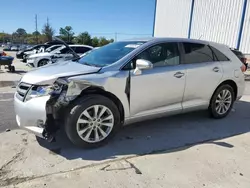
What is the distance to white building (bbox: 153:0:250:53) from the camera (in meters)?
16.5

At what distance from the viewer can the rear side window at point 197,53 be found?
13.8 ft

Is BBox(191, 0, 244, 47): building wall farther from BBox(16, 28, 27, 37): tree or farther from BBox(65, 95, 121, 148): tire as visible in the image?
BBox(16, 28, 27, 37): tree

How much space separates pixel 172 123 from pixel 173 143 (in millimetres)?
906

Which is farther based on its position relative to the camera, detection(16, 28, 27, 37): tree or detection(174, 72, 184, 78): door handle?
detection(16, 28, 27, 37): tree

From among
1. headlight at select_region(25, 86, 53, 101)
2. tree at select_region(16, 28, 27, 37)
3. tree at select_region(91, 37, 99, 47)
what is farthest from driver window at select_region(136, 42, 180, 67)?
tree at select_region(16, 28, 27, 37)

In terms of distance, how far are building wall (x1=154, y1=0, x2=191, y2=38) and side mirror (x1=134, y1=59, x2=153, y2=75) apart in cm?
2009

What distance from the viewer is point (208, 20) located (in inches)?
772

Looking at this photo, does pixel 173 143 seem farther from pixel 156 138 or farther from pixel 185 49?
pixel 185 49

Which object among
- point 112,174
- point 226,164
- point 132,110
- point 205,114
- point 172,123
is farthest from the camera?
point 205,114

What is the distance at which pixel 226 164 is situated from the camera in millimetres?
3088

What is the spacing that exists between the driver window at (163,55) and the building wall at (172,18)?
63.4ft

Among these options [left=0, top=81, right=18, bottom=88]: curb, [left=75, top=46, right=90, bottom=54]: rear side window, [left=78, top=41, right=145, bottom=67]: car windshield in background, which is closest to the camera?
[left=78, top=41, right=145, bottom=67]: car windshield in background

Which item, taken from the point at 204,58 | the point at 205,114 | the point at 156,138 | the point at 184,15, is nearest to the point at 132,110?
the point at 156,138

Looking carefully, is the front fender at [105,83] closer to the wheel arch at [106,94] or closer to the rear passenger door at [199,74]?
the wheel arch at [106,94]
